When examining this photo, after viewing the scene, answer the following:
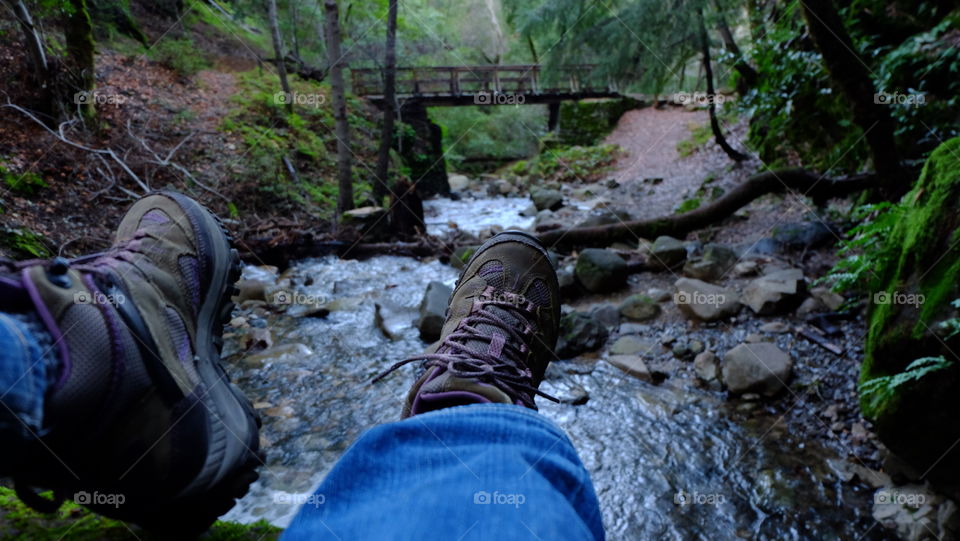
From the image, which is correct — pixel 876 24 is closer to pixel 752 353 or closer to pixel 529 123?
pixel 752 353

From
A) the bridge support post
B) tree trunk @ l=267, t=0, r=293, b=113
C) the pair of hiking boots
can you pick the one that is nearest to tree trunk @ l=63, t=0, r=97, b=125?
tree trunk @ l=267, t=0, r=293, b=113

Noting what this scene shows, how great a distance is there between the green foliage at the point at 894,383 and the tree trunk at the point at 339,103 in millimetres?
6998

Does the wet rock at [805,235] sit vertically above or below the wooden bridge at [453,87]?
below

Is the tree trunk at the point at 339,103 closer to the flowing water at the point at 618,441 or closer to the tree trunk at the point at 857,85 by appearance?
the flowing water at the point at 618,441

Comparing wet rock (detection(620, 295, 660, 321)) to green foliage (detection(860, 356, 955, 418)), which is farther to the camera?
wet rock (detection(620, 295, 660, 321))

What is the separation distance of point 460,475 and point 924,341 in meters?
2.11

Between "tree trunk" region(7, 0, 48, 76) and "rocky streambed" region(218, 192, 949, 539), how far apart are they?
4157 mm

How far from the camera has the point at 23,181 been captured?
466cm

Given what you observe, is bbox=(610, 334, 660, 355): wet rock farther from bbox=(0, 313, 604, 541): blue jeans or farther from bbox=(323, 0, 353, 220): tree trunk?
bbox=(323, 0, 353, 220): tree trunk

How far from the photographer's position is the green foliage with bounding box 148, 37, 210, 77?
1013 cm

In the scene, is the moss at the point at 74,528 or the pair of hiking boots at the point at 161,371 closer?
the pair of hiking boots at the point at 161,371

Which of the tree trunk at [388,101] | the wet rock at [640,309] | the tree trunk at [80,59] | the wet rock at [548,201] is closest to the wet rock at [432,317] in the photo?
the wet rock at [640,309]

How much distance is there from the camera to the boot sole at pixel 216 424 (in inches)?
45.7

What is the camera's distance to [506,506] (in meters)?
0.85
